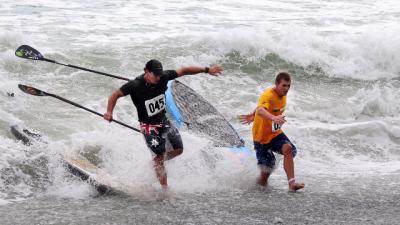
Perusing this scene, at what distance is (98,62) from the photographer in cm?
1369

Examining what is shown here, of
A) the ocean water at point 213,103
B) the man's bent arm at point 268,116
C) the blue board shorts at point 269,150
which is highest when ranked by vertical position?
the man's bent arm at point 268,116

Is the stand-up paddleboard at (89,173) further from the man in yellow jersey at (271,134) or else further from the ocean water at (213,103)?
the man in yellow jersey at (271,134)

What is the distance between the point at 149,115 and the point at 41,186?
1.44m

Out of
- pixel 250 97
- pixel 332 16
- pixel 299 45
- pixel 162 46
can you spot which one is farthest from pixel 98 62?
pixel 332 16

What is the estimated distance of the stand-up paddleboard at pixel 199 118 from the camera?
8383mm

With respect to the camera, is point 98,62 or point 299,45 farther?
point 299,45

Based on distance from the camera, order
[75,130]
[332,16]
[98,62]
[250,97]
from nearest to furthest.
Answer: [75,130]
[250,97]
[98,62]
[332,16]

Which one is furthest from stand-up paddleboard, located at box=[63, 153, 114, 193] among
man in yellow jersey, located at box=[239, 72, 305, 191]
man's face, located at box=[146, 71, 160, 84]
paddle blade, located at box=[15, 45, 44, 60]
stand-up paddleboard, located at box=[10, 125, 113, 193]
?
man in yellow jersey, located at box=[239, 72, 305, 191]

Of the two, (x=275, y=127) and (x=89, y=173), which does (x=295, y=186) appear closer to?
(x=275, y=127)

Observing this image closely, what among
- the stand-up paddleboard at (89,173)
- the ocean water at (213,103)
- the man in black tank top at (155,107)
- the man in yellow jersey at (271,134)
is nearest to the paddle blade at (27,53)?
the ocean water at (213,103)

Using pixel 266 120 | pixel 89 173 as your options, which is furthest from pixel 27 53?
pixel 266 120

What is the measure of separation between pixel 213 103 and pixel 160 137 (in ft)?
16.1

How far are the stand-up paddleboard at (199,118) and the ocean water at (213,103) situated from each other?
0.42 meters

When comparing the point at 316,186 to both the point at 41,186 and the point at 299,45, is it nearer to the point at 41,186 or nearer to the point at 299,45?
the point at 41,186
